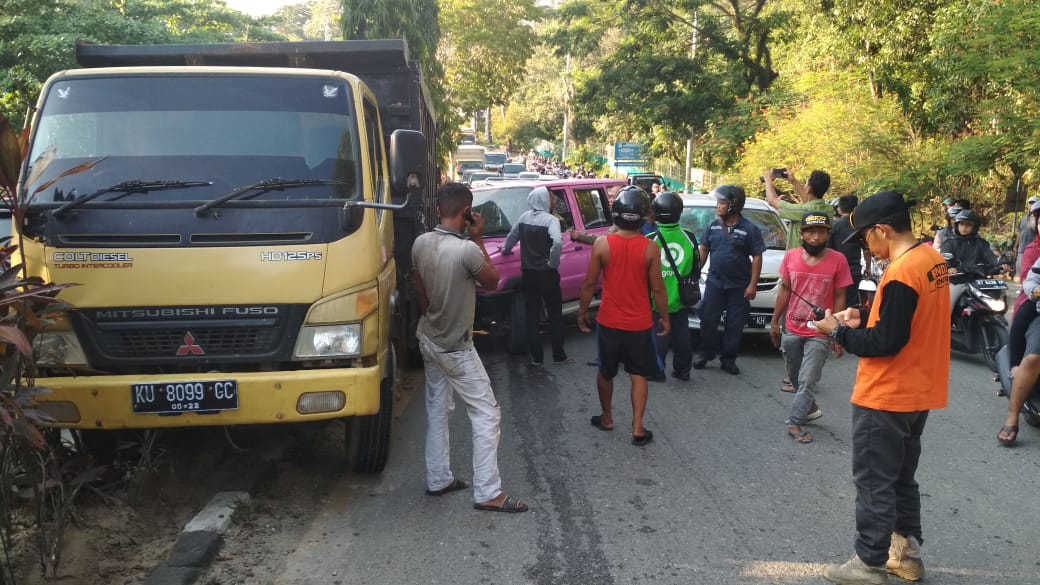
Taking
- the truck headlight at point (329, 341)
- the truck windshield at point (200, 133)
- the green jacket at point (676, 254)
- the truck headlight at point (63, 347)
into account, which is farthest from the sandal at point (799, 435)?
the truck headlight at point (63, 347)

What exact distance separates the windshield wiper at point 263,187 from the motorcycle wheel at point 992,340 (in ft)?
21.0

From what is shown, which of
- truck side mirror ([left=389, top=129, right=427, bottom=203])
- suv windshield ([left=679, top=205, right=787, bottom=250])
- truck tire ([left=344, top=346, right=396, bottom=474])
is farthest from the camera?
suv windshield ([left=679, top=205, right=787, bottom=250])

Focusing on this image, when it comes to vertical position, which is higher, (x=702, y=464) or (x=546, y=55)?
(x=546, y=55)

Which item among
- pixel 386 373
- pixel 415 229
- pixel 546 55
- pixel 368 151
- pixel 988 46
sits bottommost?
pixel 386 373

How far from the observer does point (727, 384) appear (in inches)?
309

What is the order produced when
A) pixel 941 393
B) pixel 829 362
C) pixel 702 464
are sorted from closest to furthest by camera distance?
pixel 941 393 < pixel 702 464 < pixel 829 362

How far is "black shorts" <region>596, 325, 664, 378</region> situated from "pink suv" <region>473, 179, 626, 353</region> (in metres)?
2.64

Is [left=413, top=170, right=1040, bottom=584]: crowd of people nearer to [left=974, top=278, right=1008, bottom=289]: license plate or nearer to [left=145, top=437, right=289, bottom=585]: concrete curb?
[left=974, top=278, right=1008, bottom=289]: license plate

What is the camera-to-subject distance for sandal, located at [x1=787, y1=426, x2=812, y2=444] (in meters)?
6.13

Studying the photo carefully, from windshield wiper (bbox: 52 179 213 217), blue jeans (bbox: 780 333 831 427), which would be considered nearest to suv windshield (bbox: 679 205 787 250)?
blue jeans (bbox: 780 333 831 427)

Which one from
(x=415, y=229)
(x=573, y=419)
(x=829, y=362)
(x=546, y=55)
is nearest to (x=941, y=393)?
(x=573, y=419)

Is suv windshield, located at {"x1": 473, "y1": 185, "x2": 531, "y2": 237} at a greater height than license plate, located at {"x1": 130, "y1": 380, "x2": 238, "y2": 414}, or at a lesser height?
greater

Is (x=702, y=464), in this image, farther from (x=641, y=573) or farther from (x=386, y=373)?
(x=386, y=373)

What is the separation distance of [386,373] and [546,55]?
69080 millimetres
